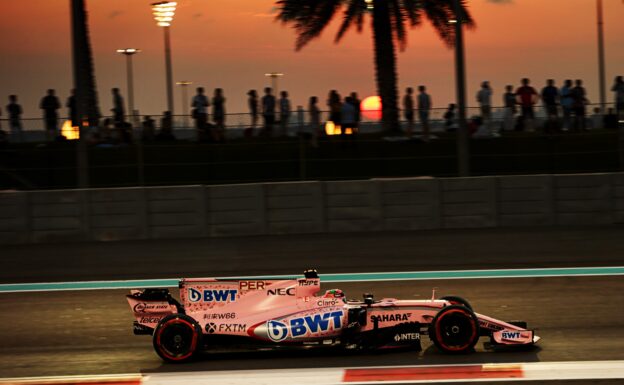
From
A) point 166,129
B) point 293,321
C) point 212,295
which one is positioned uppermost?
point 166,129

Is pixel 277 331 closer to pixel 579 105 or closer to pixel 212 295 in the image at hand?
pixel 212 295

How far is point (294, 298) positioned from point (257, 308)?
0.27 metres

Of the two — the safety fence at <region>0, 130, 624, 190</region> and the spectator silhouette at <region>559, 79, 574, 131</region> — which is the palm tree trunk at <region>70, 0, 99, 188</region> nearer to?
the safety fence at <region>0, 130, 624, 190</region>

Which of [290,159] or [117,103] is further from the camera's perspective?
[117,103]

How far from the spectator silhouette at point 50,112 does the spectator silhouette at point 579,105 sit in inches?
344

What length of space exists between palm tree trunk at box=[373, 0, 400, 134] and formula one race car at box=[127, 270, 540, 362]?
15.4 metres

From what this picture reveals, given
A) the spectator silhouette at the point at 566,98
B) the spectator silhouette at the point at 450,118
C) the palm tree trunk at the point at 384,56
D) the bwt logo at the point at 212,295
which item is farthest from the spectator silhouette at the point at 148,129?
the bwt logo at the point at 212,295

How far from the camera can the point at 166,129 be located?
16.0 meters

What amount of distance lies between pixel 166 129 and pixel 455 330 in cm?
1015

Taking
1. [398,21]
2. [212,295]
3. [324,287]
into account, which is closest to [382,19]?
[398,21]

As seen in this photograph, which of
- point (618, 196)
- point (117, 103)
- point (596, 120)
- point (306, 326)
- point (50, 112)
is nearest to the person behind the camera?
point (306, 326)

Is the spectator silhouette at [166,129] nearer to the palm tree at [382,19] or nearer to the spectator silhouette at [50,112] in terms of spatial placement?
the spectator silhouette at [50,112]

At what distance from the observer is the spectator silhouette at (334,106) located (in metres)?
16.3

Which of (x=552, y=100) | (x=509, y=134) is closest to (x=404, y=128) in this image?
(x=509, y=134)
